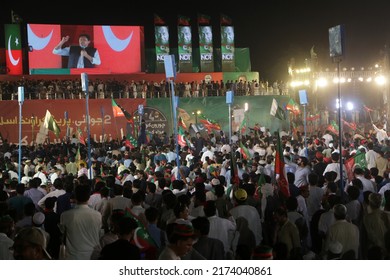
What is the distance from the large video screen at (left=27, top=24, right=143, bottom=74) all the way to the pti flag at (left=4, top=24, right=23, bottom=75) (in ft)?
2.46

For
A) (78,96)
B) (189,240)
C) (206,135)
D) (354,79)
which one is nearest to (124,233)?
(189,240)

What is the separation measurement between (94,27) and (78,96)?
556cm

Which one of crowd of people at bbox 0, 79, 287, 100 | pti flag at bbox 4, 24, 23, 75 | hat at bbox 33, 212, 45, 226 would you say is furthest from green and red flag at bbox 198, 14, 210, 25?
hat at bbox 33, 212, 45, 226

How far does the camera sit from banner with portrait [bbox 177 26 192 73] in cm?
3334

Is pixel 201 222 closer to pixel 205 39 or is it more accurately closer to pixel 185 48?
pixel 185 48

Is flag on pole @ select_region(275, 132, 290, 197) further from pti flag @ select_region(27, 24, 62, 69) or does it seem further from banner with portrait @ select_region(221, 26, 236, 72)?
banner with portrait @ select_region(221, 26, 236, 72)

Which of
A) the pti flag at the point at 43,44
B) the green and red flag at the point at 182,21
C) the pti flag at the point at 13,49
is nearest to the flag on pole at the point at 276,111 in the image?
the green and red flag at the point at 182,21

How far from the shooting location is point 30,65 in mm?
31891

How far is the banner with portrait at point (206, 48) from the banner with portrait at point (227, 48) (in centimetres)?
71

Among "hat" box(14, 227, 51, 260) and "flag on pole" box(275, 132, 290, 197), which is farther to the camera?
"flag on pole" box(275, 132, 290, 197)

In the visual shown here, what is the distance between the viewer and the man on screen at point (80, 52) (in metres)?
32.2

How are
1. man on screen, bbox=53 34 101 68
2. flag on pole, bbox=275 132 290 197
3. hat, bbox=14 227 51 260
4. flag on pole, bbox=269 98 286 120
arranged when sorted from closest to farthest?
hat, bbox=14 227 51 260 < flag on pole, bbox=275 132 290 197 < flag on pole, bbox=269 98 286 120 < man on screen, bbox=53 34 101 68

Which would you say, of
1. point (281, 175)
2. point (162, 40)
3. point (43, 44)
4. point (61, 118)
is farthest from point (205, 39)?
point (281, 175)

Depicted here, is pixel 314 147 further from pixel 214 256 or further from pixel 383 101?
pixel 383 101
